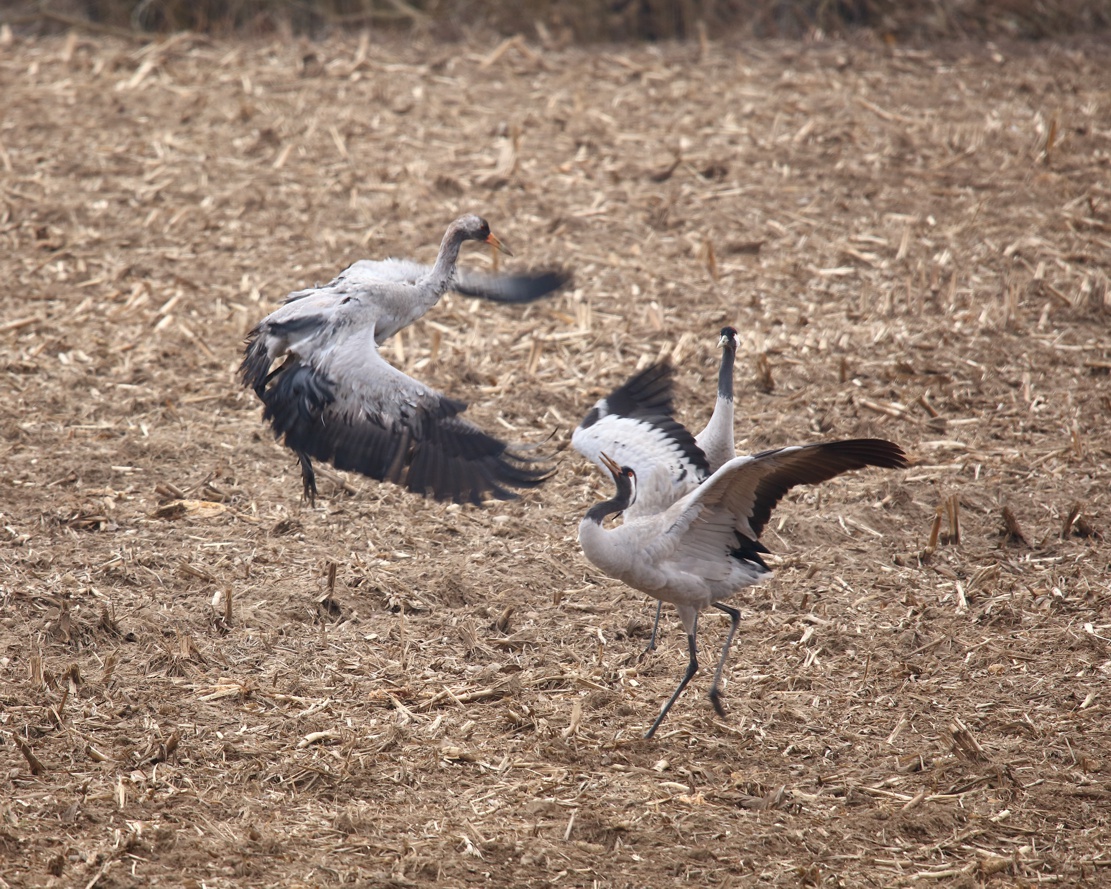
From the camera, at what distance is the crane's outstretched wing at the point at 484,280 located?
6715 millimetres

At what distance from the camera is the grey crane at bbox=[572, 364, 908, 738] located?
4641mm

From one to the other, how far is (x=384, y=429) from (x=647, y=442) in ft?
4.01

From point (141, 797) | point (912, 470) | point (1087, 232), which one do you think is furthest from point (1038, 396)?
point (141, 797)

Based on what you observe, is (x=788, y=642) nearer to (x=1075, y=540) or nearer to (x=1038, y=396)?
(x=1075, y=540)

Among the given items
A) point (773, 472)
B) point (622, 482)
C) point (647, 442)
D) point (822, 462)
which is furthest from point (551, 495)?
point (822, 462)

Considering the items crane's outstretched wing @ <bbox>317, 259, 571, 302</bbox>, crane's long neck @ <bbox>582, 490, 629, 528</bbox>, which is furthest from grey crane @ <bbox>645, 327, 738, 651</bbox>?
crane's outstretched wing @ <bbox>317, 259, 571, 302</bbox>

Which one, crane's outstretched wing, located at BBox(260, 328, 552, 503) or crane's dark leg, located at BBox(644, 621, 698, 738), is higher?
crane's outstretched wing, located at BBox(260, 328, 552, 503)

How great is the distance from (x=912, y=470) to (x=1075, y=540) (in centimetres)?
99

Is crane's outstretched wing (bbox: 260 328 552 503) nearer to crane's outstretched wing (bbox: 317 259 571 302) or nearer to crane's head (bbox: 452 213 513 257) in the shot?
crane's outstretched wing (bbox: 317 259 571 302)

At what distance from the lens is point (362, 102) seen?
11.5m

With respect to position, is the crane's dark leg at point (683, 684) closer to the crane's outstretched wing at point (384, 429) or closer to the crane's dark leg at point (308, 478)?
the crane's outstretched wing at point (384, 429)

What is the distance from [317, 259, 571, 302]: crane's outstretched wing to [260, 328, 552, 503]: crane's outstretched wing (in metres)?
0.88

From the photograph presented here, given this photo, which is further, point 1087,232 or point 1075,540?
point 1087,232

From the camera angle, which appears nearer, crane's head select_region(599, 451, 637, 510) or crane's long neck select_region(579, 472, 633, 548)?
crane's long neck select_region(579, 472, 633, 548)
